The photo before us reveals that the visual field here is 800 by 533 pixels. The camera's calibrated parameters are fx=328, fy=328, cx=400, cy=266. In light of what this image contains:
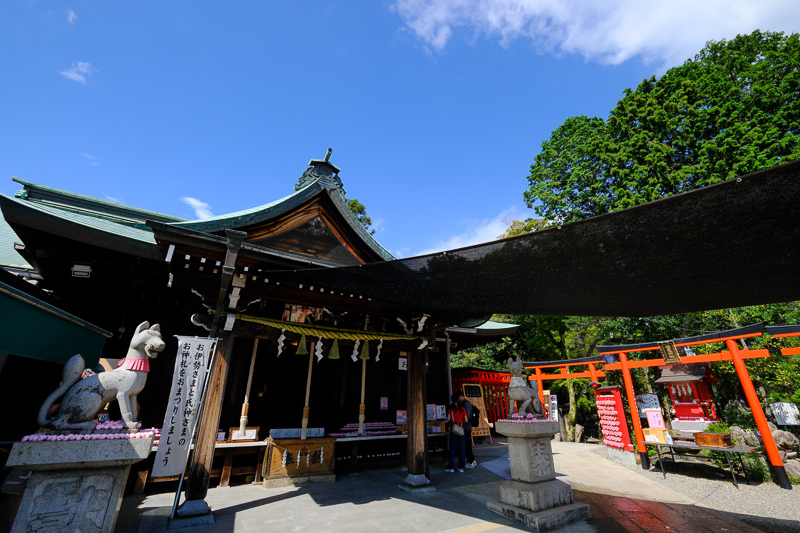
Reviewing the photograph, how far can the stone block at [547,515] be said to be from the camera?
468 cm

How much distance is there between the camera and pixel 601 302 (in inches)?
172

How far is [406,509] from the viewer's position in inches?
215

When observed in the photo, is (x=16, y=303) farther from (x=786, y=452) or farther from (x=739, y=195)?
(x=786, y=452)

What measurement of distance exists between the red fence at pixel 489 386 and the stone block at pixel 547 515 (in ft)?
30.4

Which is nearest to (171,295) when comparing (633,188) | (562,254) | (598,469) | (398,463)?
(398,463)

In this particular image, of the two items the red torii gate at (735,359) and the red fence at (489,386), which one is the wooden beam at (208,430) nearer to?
the red torii gate at (735,359)

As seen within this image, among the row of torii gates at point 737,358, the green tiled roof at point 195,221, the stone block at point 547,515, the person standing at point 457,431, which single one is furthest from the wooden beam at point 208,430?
the row of torii gates at point 737,358

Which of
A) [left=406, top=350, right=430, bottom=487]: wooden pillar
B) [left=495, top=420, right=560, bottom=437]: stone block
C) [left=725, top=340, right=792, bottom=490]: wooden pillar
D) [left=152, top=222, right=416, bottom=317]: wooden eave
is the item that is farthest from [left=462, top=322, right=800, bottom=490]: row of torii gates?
[left=152, top=222, right=416, bottom=317]: wooden eave

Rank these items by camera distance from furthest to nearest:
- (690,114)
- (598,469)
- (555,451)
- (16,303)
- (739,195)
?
(690,114)
(555,451)
(598,469)
(16,303)
(739,195)

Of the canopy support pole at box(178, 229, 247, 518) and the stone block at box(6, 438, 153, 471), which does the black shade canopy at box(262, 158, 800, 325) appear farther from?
the stone block at box(6, 438, 153, 471)

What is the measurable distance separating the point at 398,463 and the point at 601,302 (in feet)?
24.7

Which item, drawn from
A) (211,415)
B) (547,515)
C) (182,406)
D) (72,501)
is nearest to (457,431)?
(547,515)

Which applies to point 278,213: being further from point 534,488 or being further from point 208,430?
point 534,488

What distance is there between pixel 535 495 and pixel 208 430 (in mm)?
5073
